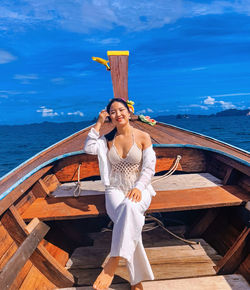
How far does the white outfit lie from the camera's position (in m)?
2.01

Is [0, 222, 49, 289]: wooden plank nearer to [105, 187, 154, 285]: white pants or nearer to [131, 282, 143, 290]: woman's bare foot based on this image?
[105, 187, 154, 285]: white pants

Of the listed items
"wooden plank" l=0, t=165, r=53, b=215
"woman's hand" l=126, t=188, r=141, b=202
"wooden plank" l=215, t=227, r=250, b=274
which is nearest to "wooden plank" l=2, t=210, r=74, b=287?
"wooden plank" l=0, t=165, r=53, b=215

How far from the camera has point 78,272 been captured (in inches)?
105

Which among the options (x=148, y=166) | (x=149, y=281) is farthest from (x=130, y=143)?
(x=149, y=281)

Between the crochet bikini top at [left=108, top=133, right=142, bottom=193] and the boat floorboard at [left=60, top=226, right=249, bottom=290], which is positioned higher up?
the crochet bikini top at [left=108, top=133, right=142, bottom=193]

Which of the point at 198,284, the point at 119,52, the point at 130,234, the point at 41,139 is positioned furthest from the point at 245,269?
the point at 41,139

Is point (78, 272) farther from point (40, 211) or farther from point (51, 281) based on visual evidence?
point (40, 211)

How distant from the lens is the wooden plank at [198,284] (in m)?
2.30

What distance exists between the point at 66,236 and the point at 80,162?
1.07 metres

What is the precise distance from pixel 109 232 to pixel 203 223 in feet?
4.53

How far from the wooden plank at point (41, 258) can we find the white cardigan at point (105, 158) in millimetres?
895

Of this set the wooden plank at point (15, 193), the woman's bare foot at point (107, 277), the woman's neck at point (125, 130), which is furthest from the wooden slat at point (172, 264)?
the woman's neck at point (125, 130)

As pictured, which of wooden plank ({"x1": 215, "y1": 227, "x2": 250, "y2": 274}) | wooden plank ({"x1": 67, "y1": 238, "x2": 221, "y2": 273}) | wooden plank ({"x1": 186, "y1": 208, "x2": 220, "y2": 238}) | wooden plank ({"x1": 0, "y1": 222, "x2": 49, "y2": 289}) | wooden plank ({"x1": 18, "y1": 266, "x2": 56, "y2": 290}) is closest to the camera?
wooden plank ({"x1": 0, "y1": 222, "x2": 49, "y2": 289})

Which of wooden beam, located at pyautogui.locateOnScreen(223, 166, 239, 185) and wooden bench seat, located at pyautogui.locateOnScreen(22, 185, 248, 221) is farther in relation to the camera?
wooden beam, located at pyautogui.locateOnScreen(223, 166, 239, 185)
